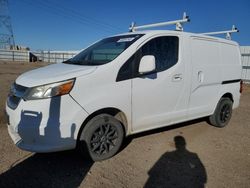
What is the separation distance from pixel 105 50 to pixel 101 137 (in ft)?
4.96

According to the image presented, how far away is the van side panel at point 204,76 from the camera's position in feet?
14.6

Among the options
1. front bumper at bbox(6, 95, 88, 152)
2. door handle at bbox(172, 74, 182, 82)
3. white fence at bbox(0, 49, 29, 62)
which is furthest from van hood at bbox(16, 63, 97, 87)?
white fence at bbox(0, 49, 29, 62)

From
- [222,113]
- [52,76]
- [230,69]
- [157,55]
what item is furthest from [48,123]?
[230,69]

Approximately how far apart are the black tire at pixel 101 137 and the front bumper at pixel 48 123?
210 mm

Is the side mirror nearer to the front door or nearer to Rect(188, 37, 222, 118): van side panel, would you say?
the front door

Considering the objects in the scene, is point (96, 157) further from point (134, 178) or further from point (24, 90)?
point (24, 90)

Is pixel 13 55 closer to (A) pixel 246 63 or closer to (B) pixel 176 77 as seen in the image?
(A) pixel 246 63

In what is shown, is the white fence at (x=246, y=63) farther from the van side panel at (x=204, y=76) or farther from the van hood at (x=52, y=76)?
the van hood at (x=52, y=76)

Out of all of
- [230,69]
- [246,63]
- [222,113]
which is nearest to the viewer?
[230,69]

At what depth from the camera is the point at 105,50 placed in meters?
4.07

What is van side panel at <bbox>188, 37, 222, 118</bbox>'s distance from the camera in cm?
445

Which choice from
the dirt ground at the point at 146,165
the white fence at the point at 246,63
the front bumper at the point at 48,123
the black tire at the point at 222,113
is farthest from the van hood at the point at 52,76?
the white fence at the point at 246,63

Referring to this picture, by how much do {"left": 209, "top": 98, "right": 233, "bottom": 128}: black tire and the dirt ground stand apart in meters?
0.62

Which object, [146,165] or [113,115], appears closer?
[146,165]
